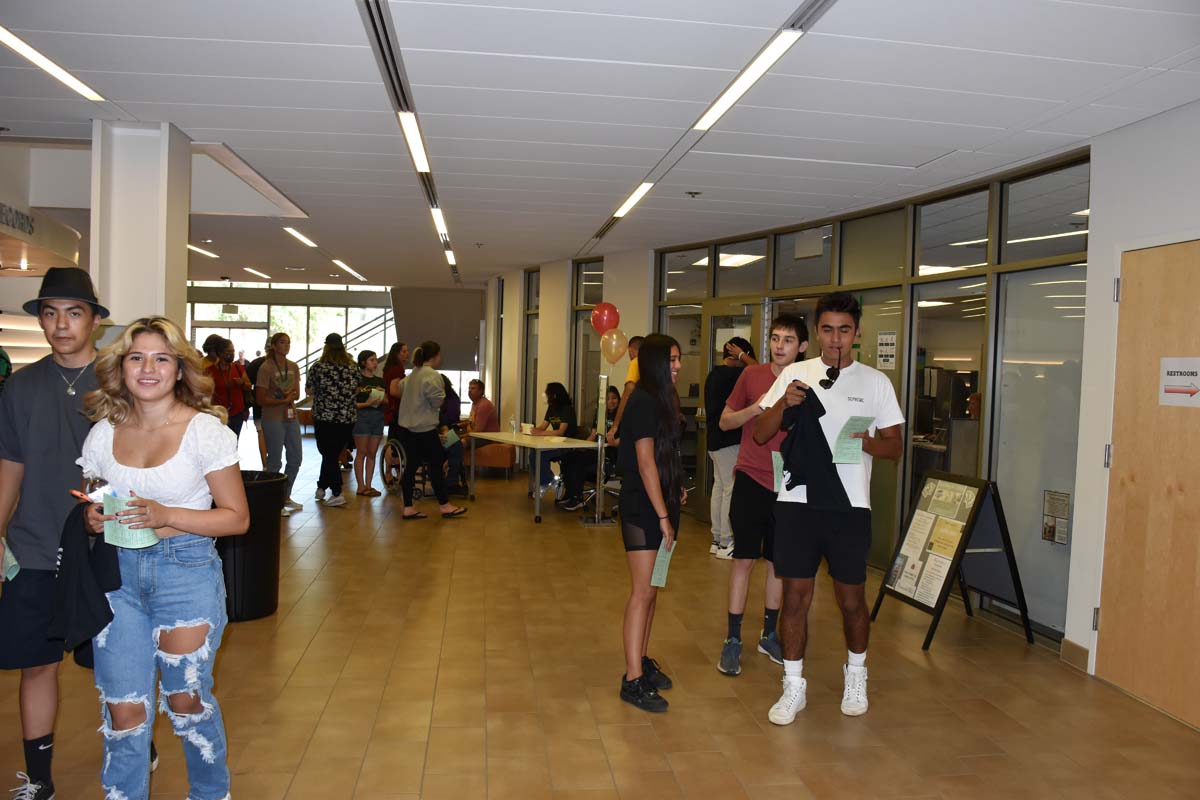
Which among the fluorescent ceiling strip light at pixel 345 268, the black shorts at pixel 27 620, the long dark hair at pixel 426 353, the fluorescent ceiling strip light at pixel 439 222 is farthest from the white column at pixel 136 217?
the fluorescent ceiling strip light at pixel 345 268

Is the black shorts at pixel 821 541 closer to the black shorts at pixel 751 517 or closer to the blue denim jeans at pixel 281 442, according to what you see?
the black shorts at pixel 751 517

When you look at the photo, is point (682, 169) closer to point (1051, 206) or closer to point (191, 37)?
point (1051, 206)

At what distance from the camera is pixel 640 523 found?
12.2 ft

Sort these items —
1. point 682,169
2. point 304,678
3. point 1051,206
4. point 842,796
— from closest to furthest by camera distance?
point 842,796, point 304,678, point 1051,206, point 682,169

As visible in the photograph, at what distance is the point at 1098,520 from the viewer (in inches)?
179

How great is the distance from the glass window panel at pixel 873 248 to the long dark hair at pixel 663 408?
3.50m

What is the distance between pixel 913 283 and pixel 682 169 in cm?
195

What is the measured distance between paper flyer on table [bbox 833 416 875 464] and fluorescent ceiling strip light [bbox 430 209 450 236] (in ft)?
17.7

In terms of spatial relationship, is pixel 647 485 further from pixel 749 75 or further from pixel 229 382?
pixel 229 382

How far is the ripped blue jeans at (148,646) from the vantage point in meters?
2.36

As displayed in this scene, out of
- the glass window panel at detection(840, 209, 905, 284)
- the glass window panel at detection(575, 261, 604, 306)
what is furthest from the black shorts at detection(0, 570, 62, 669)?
the glass window panel at detection(575, 261, 604, 306)

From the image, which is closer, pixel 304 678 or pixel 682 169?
pixel 304 678

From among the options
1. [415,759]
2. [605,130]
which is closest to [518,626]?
[415,759]

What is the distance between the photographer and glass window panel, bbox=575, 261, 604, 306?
11211mm
